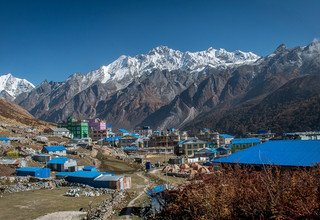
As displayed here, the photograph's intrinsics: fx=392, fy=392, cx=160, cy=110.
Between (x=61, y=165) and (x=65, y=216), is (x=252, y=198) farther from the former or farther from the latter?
(x=61, y=165)

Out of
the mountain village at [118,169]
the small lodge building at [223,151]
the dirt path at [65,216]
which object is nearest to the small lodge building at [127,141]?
the mountain village at [118,169]

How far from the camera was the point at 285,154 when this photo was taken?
1157 inches

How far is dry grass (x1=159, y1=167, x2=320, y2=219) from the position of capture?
1236cm

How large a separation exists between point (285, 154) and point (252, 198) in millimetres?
16494

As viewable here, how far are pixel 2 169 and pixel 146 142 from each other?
7592cm

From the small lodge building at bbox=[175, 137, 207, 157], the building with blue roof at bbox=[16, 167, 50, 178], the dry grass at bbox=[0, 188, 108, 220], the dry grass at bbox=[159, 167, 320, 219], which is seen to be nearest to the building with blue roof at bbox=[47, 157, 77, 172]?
the building with blue roof at bbox=[16, 167, 50, 178]

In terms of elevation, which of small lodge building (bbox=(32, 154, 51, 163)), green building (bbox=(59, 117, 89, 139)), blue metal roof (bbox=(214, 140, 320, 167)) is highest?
green building (bbox=(59, 117, 89, 139))

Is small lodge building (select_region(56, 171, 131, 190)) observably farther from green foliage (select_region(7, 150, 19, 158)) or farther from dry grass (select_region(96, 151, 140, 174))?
green foliage (select_region(7, 150, 19, 158))

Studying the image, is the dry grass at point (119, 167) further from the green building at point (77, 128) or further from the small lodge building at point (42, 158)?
the green building at point (77, 128)

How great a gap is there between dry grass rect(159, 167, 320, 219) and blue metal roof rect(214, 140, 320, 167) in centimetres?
1137

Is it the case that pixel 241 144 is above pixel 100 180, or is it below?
above

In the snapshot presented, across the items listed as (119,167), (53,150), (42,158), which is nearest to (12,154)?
(42,158)

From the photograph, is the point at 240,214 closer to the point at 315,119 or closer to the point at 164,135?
the point at 164,135

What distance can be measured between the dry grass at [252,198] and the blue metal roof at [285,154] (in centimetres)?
1137
